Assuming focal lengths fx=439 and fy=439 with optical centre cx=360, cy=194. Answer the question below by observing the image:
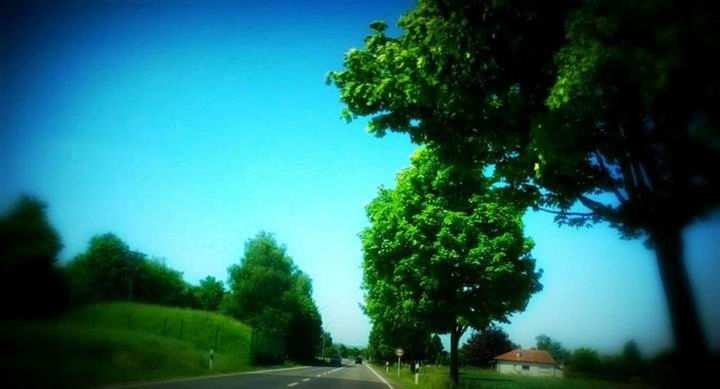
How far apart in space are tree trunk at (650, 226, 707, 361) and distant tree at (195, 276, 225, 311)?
10992 centimetres

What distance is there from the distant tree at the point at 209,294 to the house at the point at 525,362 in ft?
218

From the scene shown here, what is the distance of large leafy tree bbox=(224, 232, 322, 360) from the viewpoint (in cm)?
5847

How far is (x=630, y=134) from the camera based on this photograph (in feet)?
21.1

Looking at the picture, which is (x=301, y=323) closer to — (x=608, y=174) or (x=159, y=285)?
(x=159, y=285)

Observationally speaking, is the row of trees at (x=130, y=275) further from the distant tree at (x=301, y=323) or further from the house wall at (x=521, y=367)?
the house wall at (x=521, y=367)

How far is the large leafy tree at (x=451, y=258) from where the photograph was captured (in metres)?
18.5

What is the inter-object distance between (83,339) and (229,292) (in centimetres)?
5507

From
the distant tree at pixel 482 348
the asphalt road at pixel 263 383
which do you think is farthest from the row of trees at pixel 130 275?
the distant tree at pixel 482 348

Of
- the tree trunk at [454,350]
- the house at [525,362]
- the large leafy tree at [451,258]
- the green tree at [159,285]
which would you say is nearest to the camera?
the large leafy tree at [451,258]

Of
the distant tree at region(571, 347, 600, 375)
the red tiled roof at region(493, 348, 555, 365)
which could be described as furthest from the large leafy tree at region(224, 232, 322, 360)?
the red tiled roof at region(493, 348, 555, 365)

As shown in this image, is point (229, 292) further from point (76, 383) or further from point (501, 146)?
point (501, 146)

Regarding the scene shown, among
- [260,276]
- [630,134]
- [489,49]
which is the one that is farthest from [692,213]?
[260,276]

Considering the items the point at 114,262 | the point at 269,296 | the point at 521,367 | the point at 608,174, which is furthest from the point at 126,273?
the point at 521,367

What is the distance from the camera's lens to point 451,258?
18453 mm
